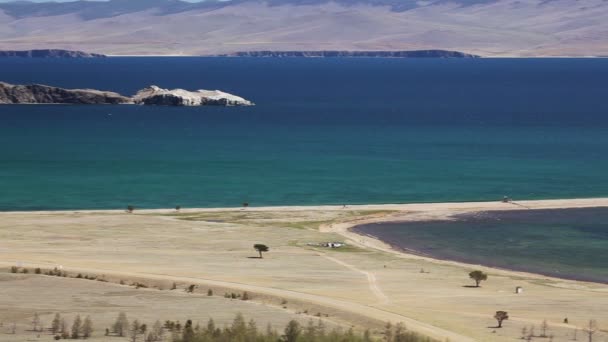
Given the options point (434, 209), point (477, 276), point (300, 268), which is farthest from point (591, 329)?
point (434, 209)

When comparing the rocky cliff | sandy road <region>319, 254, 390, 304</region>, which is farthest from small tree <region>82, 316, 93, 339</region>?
the rocky cliff

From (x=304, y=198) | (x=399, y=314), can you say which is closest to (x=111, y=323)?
(x=399, y=314)

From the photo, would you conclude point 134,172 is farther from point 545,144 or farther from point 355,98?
point 355,98

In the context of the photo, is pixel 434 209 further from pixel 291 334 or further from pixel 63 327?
pixel 291 334

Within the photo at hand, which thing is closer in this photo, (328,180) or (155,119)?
(328,180)

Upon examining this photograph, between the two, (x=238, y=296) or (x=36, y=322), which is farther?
(x=238, y=296)
